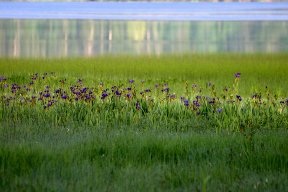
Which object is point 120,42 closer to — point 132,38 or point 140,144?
point 132,38

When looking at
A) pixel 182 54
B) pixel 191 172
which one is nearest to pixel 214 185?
pixel 191 172

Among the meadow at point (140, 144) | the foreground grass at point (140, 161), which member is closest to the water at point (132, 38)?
the meadow at point (140, 144)

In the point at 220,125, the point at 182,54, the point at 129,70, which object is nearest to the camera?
the point at 220,125

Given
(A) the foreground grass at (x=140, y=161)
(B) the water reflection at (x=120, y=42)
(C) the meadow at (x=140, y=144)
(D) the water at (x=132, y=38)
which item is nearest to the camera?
(A) the foreground grass at (x=140, y=161)

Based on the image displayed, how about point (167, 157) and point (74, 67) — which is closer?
point (167, 157)

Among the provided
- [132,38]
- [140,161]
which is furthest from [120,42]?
[140,161]

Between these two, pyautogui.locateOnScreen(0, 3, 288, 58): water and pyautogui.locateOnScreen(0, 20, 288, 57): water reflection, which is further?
pyautogui.locateOnScreen(0, 3, 288, 58): water

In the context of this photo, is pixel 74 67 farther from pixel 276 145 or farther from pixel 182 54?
pixel 276 145

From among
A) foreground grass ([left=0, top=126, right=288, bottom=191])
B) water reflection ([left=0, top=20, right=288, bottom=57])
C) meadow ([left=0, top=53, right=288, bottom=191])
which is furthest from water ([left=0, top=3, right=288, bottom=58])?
foreground grass ([left=0, top=126, right=288, bottom=191])

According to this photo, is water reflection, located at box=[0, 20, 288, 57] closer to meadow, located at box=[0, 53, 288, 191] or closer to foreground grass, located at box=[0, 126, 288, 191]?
meadow, located at box=[0, 53, 288, 191]

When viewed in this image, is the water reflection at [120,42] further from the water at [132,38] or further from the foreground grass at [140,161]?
the foreground grass at [140,161]

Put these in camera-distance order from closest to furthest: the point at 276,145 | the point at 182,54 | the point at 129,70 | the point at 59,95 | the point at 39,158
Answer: the point at 39,158, the point at 276,145, the point at 59,95, the point at 129,70, the point at 182,54

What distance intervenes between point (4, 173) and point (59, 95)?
15.1 ft

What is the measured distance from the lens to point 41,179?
22.3 ft
